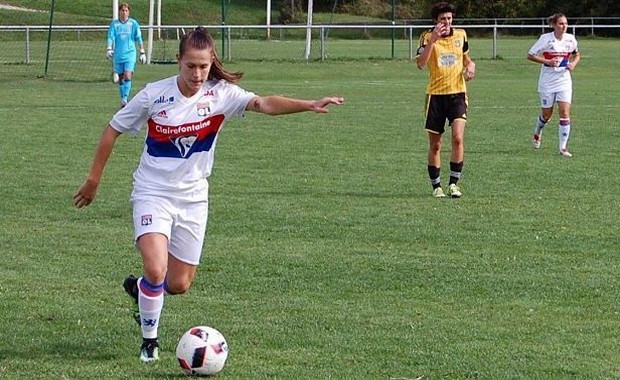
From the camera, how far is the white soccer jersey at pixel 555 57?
16.1m

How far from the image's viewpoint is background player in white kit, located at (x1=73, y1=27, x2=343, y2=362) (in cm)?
609

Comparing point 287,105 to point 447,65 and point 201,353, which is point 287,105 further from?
point 447,65

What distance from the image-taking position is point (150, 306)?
6121 millimetres

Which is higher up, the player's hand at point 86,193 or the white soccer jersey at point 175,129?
the white soccer jersey at point 175,129

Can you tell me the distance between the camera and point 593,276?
27.0 feet

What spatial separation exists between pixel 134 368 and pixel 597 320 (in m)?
2.66

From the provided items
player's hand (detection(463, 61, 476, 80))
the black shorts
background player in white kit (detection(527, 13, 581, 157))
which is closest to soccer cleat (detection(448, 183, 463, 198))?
the black shorts

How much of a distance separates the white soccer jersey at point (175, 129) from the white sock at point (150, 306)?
475 mm

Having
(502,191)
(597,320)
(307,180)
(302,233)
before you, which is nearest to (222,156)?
(307,180)

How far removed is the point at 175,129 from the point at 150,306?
889 mm

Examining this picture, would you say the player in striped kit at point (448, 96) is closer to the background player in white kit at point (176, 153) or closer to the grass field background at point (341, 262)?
the grass field background at point (341, 262)

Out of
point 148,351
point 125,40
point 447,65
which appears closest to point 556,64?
point 447,65

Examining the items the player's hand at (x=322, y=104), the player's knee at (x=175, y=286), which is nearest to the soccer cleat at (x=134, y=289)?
the player's knee at (x=175, y=286)

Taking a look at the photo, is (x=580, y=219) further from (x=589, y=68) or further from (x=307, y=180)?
(x=589, y=68)
